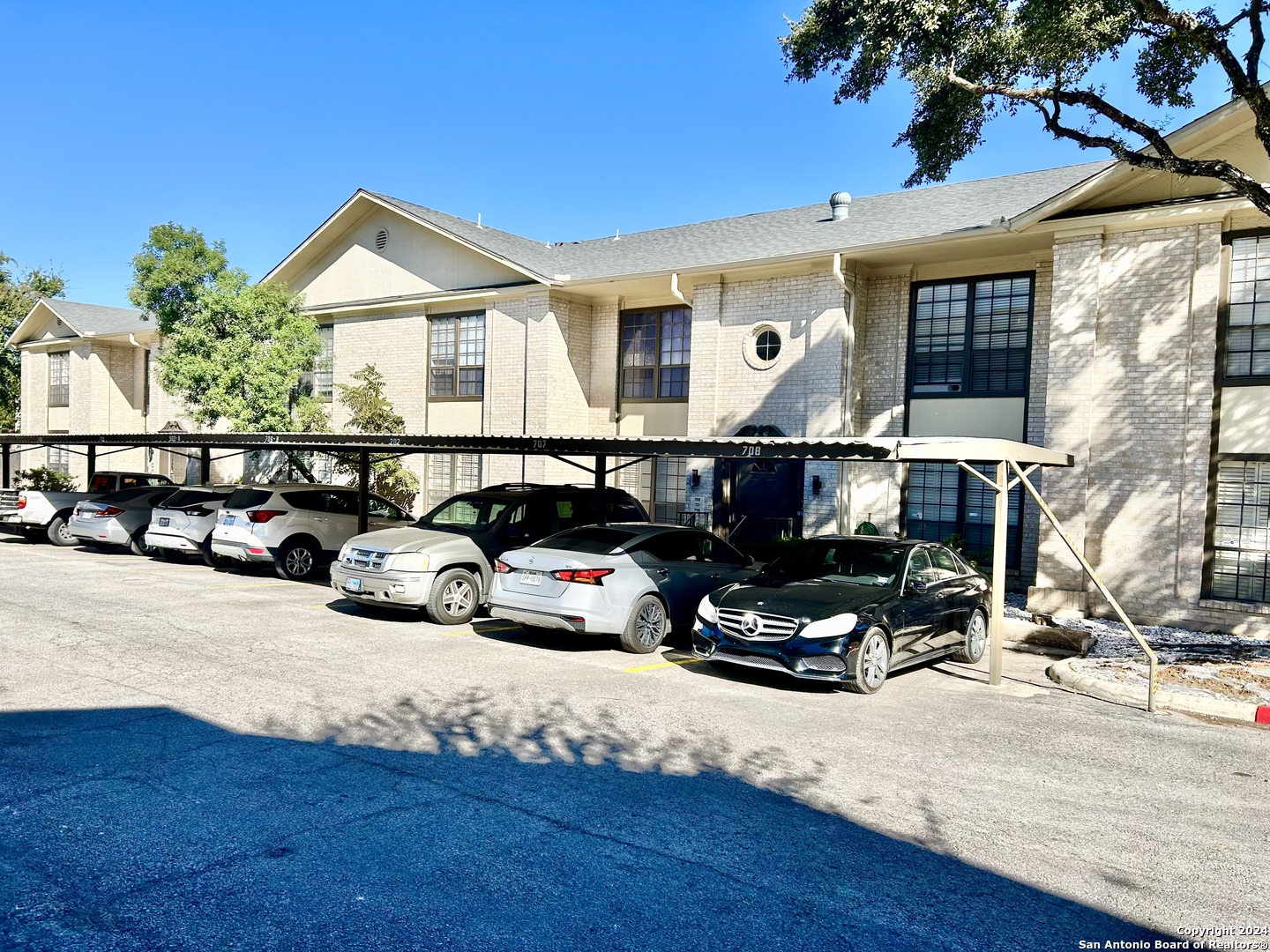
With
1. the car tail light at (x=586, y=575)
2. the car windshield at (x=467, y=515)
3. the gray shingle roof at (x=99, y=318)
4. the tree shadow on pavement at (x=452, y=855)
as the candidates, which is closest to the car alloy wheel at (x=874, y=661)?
the tree shadow on pavement at (x=452, y=855)

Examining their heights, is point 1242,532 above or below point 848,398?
below

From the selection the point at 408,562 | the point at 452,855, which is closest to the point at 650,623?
the point at 408,562

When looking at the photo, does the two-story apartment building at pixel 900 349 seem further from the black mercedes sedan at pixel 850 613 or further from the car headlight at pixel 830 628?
the car headlight at pixel 830 628

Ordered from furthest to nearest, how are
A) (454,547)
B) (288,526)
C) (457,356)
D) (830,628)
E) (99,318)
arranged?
1. (99,318)
2. (457,356)
3. (288,526)
4. (454,547)
5. (830,628)

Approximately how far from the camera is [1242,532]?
13.2 meters

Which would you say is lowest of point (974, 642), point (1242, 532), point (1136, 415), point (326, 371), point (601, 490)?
point (974, 642)

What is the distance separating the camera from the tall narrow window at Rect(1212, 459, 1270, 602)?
1308 centimetres

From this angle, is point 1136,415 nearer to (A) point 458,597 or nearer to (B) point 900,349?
(B) point 900,349

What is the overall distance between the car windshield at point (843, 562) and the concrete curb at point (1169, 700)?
2.13m

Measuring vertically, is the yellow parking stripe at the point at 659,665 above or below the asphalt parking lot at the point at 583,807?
below

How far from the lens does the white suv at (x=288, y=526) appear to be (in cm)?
1538

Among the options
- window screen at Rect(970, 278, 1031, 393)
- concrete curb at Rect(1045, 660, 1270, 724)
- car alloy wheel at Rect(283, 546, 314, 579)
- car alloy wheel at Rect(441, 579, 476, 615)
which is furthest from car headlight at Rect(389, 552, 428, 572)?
window screen at Rect(970, 278, 1031, 393)

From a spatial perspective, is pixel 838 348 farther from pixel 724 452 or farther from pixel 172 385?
pixel 172 385

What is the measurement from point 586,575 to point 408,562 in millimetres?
2641
